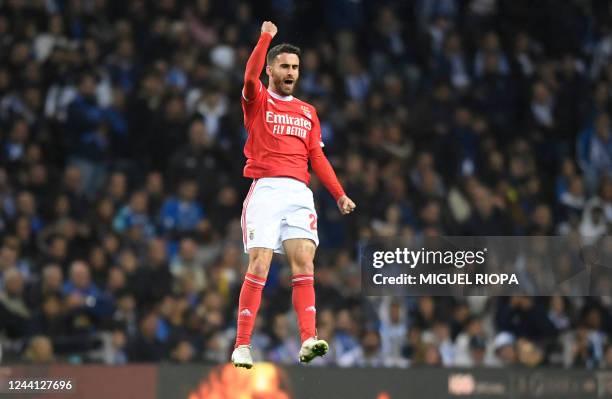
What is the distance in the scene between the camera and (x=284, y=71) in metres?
10.1

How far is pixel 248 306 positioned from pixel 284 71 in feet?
5.66

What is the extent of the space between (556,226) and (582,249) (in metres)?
2.84

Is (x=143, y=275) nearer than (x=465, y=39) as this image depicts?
Yes

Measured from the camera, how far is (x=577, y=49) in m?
20.4

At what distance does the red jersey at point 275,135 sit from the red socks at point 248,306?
773 mm

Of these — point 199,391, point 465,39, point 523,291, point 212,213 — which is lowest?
point 199,391

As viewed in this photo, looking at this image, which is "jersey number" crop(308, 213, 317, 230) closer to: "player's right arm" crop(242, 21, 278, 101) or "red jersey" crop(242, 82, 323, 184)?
"red jersey" crop(242, 82, 323, 184)

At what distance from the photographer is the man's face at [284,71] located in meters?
10.0

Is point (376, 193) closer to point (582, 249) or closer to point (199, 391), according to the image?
point (582, 249)

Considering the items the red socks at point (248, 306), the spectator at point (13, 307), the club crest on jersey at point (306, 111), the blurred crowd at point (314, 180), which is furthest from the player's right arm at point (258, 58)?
the spectator at point (13, 307)

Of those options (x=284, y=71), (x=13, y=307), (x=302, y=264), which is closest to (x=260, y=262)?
(x=302, y=264)

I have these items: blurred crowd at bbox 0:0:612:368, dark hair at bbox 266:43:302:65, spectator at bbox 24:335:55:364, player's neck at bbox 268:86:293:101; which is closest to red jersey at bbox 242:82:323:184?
player's neck at bbox 268:86:293:101

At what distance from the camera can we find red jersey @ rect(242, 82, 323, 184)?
10086mm

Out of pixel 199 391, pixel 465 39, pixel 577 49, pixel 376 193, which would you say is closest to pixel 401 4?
pixel 465 39
